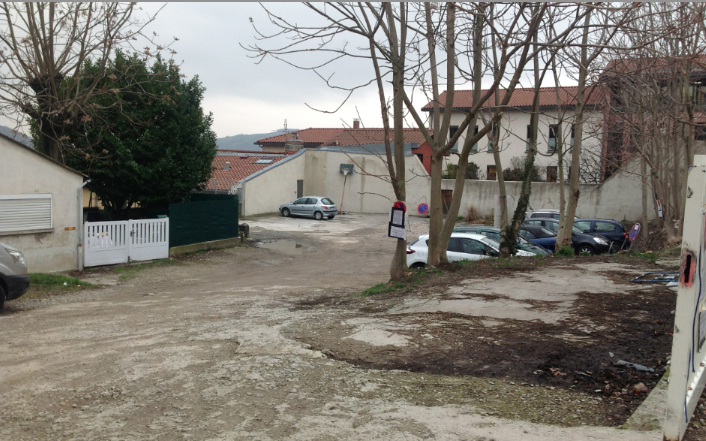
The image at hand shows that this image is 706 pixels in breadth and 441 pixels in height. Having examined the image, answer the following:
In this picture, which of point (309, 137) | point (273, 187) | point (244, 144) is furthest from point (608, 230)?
point (244, 144)

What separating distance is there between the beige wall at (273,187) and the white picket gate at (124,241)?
16030mm

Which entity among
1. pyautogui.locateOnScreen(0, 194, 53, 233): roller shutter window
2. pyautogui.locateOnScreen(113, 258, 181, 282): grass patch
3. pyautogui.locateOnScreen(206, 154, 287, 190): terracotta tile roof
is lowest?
pyautogui.locateOnScreen(113, 258, 181, 282): grass patch

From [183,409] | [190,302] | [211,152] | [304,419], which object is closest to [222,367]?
[183,409]

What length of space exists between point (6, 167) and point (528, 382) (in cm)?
1385

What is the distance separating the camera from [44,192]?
15219mm

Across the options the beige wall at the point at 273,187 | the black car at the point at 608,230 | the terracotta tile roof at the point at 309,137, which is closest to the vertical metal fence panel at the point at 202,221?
the beige wall at the point at 273,187

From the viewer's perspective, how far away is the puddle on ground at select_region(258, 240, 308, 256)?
23.2m

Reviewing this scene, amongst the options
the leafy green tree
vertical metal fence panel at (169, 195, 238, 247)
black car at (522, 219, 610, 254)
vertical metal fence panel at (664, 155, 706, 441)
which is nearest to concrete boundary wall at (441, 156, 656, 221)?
black car at (522, 219, 610, 254)

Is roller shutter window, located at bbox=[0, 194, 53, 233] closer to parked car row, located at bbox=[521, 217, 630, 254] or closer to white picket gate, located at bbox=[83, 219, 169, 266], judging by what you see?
white picket gate, located at bbox=[83, 219, 169, 266]

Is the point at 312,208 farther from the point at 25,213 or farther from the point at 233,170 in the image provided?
the point at 25,213

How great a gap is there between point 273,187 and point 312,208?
3733mm

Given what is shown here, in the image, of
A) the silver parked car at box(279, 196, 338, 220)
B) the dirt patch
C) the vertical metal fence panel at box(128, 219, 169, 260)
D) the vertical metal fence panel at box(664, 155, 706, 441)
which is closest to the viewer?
the vertical metal fence panel at box(664, 155, 706, 441)

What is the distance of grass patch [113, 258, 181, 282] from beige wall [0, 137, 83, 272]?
4.27 ft

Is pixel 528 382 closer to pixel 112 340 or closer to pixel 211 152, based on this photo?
pixel 112 340
